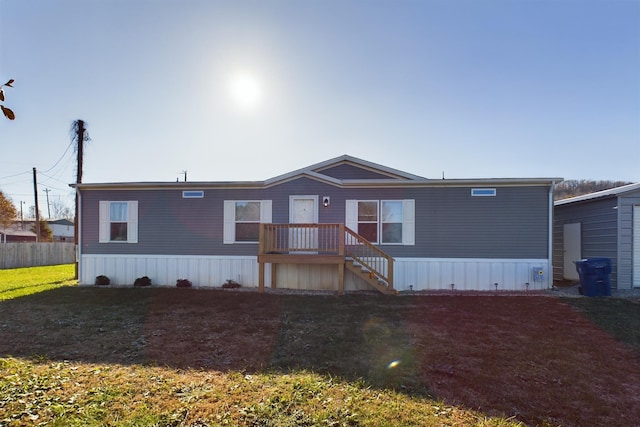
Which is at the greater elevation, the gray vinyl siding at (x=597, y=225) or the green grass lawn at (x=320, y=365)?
the gray vinyl siding at (x=597, y=225)

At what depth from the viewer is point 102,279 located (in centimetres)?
1068

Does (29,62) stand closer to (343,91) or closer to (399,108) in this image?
(343,91)

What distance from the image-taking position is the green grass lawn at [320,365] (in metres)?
3.12

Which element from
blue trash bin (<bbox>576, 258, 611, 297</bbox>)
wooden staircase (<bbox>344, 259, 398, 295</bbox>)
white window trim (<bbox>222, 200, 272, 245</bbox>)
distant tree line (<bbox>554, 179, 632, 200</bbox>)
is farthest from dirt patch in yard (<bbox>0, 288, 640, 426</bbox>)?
distant tree line (<bbox>554, 179, 632, 200</bbox>)

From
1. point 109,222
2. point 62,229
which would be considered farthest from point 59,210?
point 109,222

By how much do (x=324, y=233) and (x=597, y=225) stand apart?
781cm

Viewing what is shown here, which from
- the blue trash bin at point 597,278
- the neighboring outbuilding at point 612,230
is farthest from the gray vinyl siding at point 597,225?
the blue trash bin at point 597,278

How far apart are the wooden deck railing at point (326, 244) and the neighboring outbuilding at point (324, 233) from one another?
3 cm

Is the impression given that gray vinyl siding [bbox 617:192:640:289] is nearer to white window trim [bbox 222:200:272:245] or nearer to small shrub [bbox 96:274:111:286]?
white window trim [bbox 222:200:272:245]

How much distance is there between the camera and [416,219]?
32.6 ft

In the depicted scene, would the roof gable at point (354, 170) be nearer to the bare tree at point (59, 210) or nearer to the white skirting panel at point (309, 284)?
the white skirting panel at point (309, 284)

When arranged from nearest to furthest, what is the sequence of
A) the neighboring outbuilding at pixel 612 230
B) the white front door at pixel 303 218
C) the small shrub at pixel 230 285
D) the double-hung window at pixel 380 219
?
1. the neighboring outbuilding at pixel 612 230
2. the white front door at pixel 303 218
3. the double-hung window at pixel 380 219
4. the small shrub at pixel 230 285

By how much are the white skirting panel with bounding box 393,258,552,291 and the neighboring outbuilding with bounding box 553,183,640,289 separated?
166 centimetres

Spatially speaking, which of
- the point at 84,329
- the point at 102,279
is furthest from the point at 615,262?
the point at 102,279
